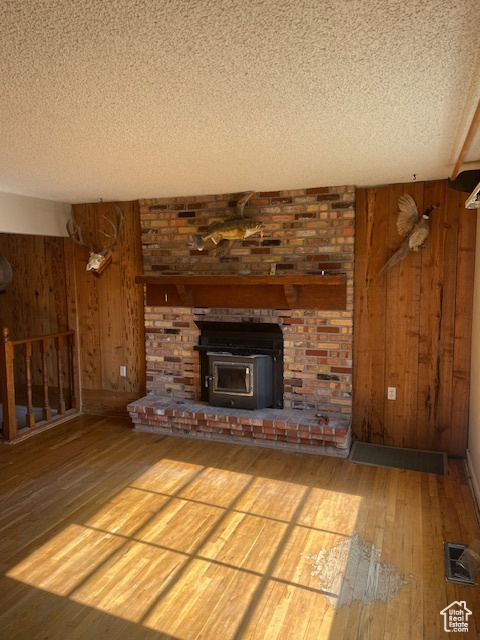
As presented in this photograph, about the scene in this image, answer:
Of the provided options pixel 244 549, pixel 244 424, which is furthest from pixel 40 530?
pixel 244 424

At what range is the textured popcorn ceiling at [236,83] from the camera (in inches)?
51.5

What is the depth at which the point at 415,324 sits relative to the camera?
13.1 feet

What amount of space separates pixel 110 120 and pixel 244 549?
234 cm

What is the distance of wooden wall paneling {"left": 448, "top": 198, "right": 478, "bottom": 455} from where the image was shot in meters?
3.76

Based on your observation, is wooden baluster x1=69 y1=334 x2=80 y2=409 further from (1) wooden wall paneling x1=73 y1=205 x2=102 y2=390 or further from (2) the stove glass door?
(2) the stove glass door

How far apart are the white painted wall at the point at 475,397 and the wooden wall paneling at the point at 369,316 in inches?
27.7

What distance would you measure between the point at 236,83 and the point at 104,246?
3.46m

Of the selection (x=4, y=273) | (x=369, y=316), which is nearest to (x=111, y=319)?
(x=4, y=273)

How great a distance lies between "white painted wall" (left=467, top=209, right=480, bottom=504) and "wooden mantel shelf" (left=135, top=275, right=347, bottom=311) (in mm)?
1009

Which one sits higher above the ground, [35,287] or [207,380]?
[35,287]

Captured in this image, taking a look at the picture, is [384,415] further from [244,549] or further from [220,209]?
[220,209]

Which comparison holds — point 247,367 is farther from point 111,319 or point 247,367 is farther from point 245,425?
point 111,319

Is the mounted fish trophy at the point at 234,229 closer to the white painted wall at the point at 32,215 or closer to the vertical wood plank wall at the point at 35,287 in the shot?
the white painted wall at the point at 32,215

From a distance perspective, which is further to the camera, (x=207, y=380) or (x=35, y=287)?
(x=35, y=287)
